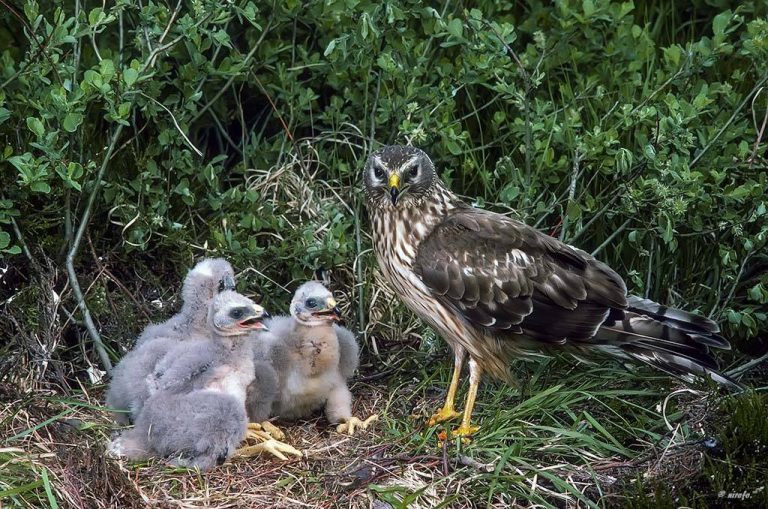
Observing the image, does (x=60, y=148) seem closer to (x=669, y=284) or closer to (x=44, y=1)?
(x=44, y=1)

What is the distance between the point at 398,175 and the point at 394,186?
61 mm

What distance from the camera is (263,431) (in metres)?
5.34

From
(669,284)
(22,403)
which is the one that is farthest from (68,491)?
(669,284)

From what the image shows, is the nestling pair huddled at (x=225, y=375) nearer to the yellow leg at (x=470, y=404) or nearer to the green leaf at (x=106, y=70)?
the yellow leg at (x=470, y=404)

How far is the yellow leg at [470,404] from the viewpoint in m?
5.26

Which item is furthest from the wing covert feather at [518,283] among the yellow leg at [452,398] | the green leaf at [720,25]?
the green leaf at [720,25]

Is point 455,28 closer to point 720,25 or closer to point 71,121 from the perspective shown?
point 720,25

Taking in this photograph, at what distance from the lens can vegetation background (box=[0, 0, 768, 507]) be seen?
214 inches

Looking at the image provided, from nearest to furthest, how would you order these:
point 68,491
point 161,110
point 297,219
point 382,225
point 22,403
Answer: point 68,491 → point 22,403 → point 382,225 → point 161,110 → point 297,219

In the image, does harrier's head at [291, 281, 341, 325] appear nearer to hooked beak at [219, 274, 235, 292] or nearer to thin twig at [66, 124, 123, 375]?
hooked beak at [219, 274, 235, 292]

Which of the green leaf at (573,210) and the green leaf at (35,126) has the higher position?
the green leaf at (35,126)

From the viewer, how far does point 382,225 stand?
553 cm

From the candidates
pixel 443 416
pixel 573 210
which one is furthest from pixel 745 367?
pixel 443 416

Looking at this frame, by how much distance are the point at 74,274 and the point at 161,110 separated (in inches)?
35.1
